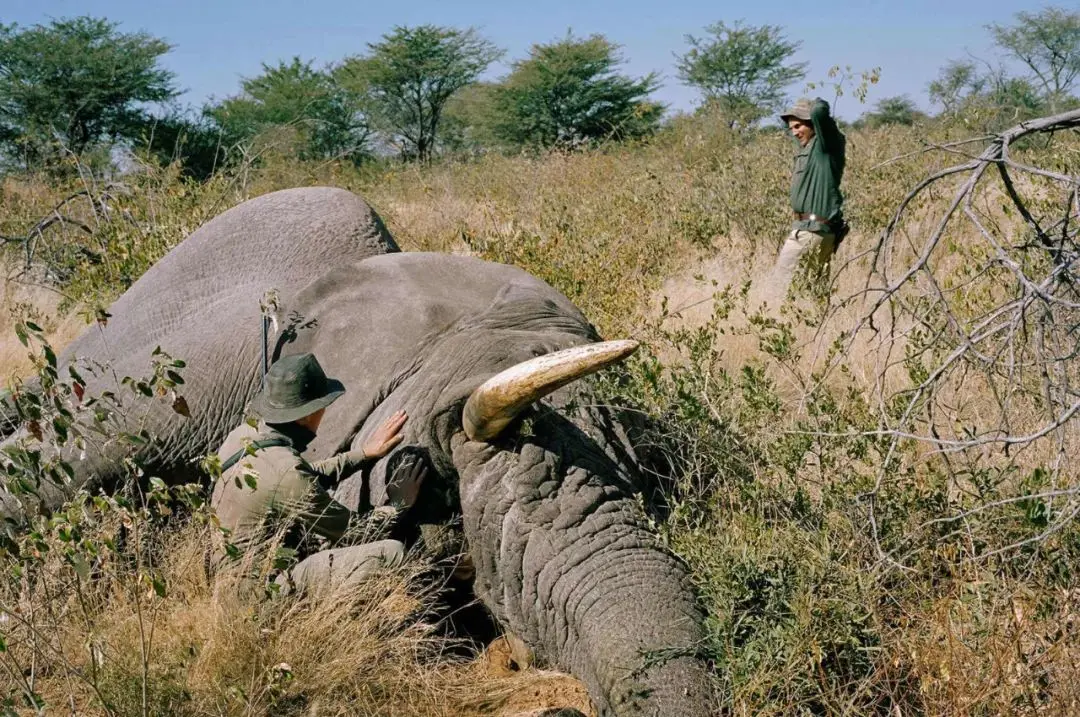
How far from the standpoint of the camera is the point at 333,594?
4.82 metres

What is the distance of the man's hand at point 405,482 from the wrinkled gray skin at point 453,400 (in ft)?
0.25

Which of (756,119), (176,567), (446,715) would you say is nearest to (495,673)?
(446,715)

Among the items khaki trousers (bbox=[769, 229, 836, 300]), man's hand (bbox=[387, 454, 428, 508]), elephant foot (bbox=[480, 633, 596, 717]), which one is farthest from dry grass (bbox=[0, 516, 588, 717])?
khaki trousers (bbox=[769, 229, 836, 300])

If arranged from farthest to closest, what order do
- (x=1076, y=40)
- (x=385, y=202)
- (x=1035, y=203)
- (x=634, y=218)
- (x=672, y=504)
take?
1. (x=1076, y=40)
2. (x=385, y=202)
3. (x=634, y=218)
4. (x=1035, y=203)
5. (x=672, y=504)

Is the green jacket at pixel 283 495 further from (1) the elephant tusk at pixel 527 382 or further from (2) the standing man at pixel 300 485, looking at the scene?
(1) the elephant tusk at pixel 527 382

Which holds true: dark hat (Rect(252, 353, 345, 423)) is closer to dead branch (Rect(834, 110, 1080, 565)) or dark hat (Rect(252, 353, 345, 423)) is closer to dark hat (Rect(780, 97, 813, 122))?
dead branch (Rect(834, 110, 1080, 565))

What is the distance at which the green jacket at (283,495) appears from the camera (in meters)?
4.96

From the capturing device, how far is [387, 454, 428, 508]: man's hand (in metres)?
5.13

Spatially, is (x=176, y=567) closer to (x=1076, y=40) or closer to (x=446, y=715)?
(x=446, y=715)

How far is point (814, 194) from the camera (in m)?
9.95

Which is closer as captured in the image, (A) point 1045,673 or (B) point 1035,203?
(A) point 1045,673

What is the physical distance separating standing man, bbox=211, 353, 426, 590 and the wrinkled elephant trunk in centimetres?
40

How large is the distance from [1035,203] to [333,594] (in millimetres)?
5580

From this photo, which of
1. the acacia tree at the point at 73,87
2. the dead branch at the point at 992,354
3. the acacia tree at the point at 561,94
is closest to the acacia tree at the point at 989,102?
the dead branch at the point at 992,354
